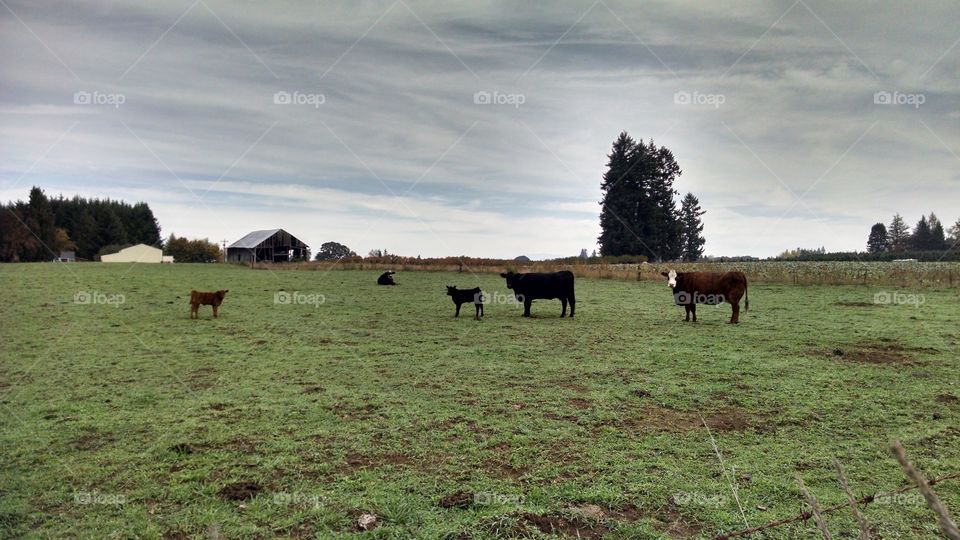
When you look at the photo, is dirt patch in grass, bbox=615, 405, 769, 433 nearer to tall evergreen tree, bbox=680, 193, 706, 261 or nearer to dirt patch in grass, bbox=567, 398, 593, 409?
dirt patch in grass, bbox=567, 398, 593, 409

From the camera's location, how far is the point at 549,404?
6.87 meters

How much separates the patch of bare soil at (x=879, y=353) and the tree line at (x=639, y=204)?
149 feet
